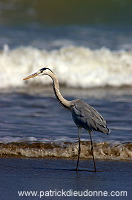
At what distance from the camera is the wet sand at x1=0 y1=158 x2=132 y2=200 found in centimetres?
502

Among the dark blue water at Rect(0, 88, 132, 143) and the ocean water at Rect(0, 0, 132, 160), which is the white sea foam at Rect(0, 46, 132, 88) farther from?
the dark blue water at Rect(0, 88, 132, 143)

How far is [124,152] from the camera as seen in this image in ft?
21.4

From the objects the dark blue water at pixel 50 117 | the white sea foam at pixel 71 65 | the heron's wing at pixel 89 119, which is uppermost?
the white sea foam at pixel 71 65

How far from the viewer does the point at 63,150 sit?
6547 mm

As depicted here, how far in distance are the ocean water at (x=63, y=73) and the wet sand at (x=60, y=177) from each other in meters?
0.35

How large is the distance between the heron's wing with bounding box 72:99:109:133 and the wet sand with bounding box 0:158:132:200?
1.58 ft

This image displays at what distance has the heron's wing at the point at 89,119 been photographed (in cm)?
579

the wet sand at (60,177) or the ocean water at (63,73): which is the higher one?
the ocean water at (63,73)

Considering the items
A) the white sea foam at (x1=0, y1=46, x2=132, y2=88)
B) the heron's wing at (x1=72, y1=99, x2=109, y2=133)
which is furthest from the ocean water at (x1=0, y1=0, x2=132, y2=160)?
the heron's wing at (x1=72, y1=99, x2=109, y2=133)

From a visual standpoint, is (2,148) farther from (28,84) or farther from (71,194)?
(28,84)

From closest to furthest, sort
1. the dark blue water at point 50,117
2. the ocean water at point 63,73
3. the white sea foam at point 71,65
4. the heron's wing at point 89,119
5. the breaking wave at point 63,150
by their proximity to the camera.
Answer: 1. the heron's wing at point 89,119
2. the breaking wave at point 63,150
3. the ocean water at point 63,73
4. the dark blue water at point 50,117
5. the white sea foam at point 71,65

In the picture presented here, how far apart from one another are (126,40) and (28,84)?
4.60 metres

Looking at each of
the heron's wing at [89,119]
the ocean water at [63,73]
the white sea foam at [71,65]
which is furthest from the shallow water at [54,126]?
the white sea foam at [71,65]

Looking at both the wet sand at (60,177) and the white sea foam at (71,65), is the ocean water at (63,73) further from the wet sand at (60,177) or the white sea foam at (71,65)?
the wet sand at (60,177)
